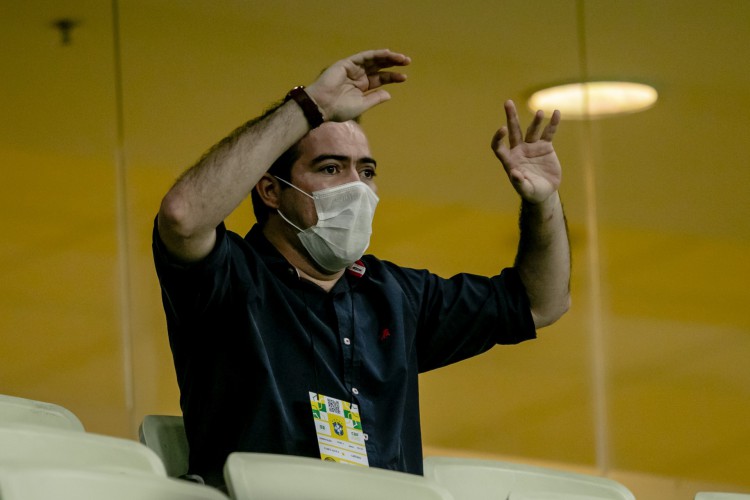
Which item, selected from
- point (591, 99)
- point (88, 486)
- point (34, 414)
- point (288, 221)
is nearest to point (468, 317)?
point (288, 221)

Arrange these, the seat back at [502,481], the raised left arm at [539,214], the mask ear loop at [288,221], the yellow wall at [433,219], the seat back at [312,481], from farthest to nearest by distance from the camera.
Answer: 1. the yellow wall at [433,219]
2. the raised left arm at [539,214]
3. the mask ear loop at [288,221]
4. the seat back at [502,481]
5. the seat back at [312,481]

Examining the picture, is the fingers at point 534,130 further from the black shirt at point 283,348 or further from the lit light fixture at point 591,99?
the lit light fixture at point 591,99

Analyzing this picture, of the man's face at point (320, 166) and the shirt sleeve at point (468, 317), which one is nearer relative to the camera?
the man's face at point (320, 166)

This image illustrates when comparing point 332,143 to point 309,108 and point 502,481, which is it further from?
point 502,481

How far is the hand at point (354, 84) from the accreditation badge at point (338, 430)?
664 mm

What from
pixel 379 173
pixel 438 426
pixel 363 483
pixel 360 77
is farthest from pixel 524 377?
pixel 363 483

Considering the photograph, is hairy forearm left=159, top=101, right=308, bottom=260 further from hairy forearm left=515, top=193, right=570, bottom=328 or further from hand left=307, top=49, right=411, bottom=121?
hairy forearm left=515, top=193, right=570, bottom=328

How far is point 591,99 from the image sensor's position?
Answer: 228 inches

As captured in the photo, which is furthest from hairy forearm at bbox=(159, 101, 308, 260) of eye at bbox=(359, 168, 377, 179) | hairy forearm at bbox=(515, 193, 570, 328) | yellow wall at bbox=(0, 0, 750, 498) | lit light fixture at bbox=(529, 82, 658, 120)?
lit light fixture at bbox=(529, 82, 658, 120)

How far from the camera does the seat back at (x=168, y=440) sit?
3178mm

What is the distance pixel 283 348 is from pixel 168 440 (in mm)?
353

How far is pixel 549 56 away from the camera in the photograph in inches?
230

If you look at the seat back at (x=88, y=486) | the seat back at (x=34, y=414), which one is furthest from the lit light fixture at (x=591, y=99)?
the seat back at (x=88, y=486)

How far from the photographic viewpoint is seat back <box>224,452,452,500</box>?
7.58ft
